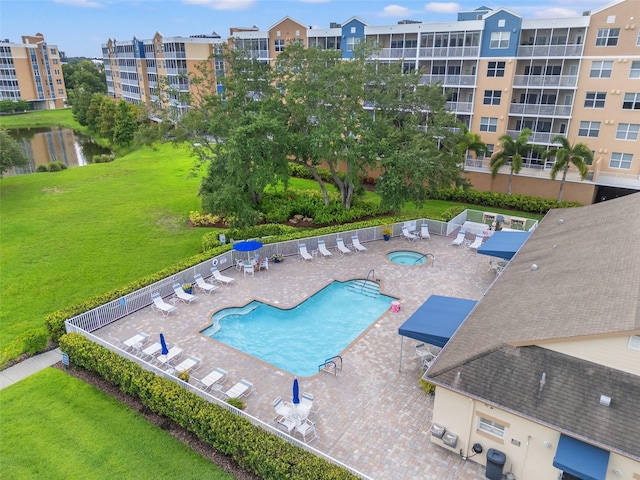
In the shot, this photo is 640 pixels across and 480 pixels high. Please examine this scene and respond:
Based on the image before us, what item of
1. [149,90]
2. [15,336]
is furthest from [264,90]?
[149,90]

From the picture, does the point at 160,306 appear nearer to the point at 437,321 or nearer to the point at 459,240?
the point at 437,321

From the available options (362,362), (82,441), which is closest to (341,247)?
(362,362)

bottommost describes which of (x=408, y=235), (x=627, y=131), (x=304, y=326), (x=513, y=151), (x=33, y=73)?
(x=304, y=326)

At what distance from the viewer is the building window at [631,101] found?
102 feet

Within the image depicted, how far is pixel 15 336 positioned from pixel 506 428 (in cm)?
1832

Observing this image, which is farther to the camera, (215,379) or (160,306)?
(160,306)

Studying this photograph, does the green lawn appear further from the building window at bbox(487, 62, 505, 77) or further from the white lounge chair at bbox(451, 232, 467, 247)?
the building window at bbox(487, 62, 505, 77)

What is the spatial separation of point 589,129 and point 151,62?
69.6m

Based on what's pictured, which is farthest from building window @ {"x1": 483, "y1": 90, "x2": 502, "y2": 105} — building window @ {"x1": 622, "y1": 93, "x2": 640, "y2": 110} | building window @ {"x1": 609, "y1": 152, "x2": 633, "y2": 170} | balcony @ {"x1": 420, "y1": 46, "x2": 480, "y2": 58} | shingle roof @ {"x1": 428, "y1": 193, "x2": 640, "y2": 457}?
shingle roof @ {"x1": 428, "y1": 193, "x2": 640, "y2": 457}

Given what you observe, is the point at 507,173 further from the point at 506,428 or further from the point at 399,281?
the point at 506,428

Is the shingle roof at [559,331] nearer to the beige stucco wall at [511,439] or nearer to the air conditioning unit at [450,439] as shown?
the beige stucco wall at [511,439]

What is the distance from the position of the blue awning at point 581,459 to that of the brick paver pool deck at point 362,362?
89.3 inches

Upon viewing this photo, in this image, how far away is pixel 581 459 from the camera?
9781 millimetres

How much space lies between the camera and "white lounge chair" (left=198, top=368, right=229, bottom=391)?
46.6 feet
